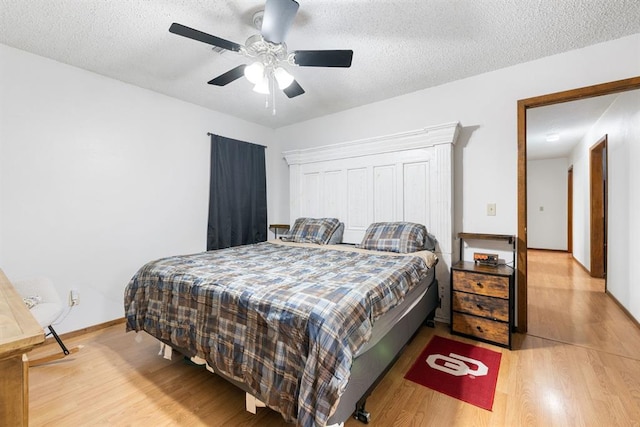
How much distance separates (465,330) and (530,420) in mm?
958

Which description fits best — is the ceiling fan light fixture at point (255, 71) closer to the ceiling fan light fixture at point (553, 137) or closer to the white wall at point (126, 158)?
the white wall at point (126, 158)

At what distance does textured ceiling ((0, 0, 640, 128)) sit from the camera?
183 cm

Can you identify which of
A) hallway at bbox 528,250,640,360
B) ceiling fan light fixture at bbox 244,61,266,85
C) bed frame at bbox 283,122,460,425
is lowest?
hallway at bbox 528,250,640,360

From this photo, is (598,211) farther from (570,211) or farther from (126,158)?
(126,158)

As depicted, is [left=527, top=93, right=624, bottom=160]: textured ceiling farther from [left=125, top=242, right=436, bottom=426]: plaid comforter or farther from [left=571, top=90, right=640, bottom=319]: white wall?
[left=125, top=242, right=436, bottom=426]: plaid comforter

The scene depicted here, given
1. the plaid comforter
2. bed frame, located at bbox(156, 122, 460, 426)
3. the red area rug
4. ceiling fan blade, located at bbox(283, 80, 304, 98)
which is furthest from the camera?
bed frame, located at bbox(156, 122, 460, 426)

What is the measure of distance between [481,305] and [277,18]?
8.50 feet

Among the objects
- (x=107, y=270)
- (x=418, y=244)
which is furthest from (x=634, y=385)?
(x=107, y=270)

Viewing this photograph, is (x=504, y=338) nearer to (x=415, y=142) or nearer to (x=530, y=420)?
(x=530, y=420)

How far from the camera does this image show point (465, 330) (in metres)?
2.46

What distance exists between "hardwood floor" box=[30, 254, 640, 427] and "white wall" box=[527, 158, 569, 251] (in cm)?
530

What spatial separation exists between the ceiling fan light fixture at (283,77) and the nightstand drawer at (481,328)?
2431 mm

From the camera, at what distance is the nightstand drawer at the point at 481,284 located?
2.28m

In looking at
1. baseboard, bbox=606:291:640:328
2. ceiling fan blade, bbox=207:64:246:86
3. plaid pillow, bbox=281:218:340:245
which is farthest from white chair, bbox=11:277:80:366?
baseboard, bbox=606:291:640:328
